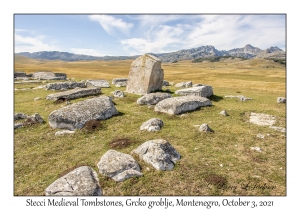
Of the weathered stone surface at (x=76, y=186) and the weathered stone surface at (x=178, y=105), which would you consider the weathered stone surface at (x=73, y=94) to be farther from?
the weathered stone surface at (x=76, y=186)

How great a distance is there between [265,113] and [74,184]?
19378 mm

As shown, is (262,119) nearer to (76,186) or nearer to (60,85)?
(76,186)

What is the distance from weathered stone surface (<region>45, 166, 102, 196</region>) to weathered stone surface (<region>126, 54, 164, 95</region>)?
20.9 m

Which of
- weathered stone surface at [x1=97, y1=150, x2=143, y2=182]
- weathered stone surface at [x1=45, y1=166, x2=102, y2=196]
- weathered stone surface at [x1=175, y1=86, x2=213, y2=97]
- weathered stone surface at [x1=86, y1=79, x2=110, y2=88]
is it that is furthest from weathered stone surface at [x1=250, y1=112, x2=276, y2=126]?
weathered stone surface at [x1=86, y1=79, x2=110, y2=88]

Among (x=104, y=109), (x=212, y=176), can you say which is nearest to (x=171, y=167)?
(x=212, y=176)

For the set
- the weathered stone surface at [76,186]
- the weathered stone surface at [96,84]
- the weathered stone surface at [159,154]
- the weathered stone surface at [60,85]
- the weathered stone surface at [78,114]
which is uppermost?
the weathered stone surface at [96,84]

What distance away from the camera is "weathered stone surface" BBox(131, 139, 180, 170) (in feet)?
34.4

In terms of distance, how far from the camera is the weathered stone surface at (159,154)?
413 inches

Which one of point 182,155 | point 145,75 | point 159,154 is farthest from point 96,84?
point 159,154

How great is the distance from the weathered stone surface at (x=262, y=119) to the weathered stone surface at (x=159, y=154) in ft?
34.1

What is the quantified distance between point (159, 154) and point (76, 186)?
13.7 ft

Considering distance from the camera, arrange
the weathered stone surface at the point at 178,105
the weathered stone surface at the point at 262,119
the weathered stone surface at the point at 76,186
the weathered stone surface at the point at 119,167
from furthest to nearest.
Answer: the weathered stone surface at the point at 178,105 < the weathered stone surface at the point at 262,119 < the weathered stone surface at the point at 119,167 < the weathered stone surface at the point at 76,186

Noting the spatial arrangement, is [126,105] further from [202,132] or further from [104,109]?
[202,132]

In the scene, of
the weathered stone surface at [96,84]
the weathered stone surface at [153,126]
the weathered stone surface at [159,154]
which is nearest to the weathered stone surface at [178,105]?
the weathered stone surface at [153,126]
